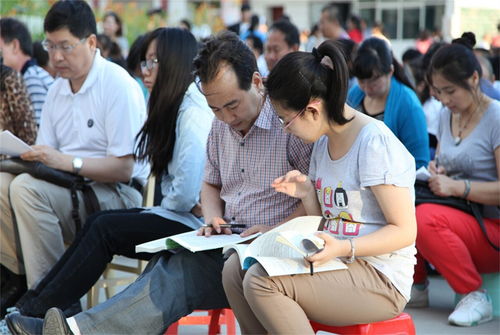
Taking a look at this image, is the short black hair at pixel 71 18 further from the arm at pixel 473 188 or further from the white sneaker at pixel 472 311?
the white sneaker at pixel 472 311

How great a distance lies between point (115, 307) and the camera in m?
2.54

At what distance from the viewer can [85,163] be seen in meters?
3.68

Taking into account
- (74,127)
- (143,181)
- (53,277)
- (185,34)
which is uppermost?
(185,34)

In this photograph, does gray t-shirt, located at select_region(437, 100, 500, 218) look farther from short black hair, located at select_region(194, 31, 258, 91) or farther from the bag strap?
short black hair, located at select_region(194, 31, 258, 91)

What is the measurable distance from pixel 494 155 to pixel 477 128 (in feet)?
0.51

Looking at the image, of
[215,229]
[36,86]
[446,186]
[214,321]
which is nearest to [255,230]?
[215,229]

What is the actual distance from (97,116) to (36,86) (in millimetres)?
1120

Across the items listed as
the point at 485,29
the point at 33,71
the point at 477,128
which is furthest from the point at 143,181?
the point at 485,29

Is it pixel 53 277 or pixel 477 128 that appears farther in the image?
pixel 477 128

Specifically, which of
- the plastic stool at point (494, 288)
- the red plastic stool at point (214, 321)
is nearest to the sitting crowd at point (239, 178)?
the plastic stool at point (494, 288)

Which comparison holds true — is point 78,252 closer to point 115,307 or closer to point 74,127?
point 115,307

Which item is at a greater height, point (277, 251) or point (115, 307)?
point (277, 251)

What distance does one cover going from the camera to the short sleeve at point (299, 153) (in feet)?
8.74

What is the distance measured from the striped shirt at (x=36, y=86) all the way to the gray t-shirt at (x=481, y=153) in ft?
8.10
